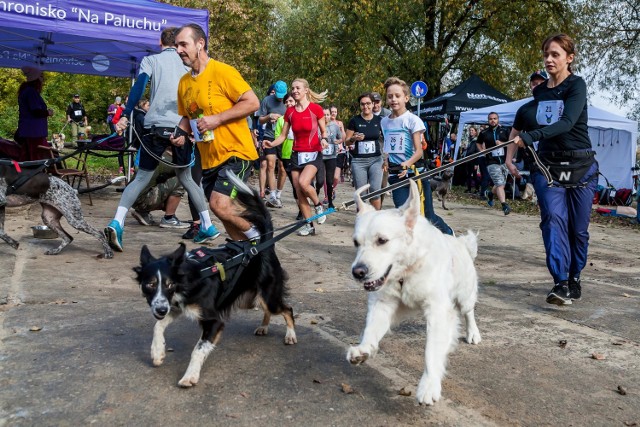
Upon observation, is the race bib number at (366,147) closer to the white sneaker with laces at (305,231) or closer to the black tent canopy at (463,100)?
the white sneaker with laces at (305,231)

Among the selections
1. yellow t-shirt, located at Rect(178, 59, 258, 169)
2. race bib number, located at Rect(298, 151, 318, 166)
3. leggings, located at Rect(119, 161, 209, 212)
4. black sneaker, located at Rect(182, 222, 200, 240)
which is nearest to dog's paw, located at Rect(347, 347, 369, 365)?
yellow t-shirt, located at Rect(178, 59, 258, 169)

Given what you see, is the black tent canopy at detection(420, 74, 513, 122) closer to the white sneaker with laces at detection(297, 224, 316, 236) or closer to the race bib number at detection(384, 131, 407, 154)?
the white sneaker with laces at detection(297, 224, 316, 236)

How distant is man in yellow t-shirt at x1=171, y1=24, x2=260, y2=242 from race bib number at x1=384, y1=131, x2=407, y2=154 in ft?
7.35

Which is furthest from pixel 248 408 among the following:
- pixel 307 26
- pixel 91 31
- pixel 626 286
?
pixel 307 26

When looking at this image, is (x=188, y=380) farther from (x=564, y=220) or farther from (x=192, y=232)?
(x=192, y=232)

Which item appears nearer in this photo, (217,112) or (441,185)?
(217,112)

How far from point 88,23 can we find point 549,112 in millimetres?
6999

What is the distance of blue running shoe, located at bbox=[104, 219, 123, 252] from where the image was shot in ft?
21.5

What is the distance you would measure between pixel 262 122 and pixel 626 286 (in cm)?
786

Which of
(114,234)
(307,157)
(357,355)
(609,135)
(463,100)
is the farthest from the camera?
(463,100)

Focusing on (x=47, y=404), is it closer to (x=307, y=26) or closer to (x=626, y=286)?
(x=626, y=286)

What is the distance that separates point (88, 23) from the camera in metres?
9.45

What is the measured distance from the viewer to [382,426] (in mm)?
2881

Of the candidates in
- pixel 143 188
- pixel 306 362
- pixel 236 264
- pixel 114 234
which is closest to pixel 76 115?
pixel 143 188
